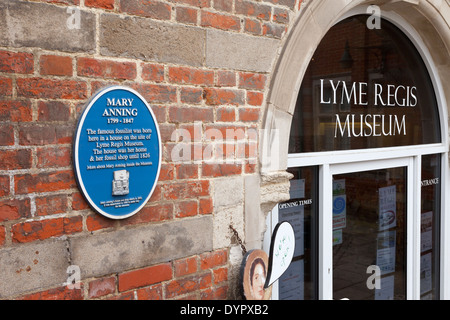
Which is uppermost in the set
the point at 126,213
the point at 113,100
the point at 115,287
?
the point at 113,100

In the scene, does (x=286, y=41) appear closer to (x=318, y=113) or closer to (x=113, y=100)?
(x=318, y=113)

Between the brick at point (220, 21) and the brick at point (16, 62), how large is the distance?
97 centimetres

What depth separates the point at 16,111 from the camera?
6.08 feet

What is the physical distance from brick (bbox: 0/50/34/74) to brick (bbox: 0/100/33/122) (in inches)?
5.1

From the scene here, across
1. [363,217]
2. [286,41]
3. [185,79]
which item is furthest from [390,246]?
[185,79]

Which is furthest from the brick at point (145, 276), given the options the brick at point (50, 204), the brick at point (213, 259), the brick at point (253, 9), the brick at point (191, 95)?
the brick at point (253, 9)

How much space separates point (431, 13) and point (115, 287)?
352 cm

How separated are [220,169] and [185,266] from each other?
0.59 m

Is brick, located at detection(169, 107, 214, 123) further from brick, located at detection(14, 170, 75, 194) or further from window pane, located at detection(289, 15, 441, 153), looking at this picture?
window pane, located at detection(289, 15, 441, 153)

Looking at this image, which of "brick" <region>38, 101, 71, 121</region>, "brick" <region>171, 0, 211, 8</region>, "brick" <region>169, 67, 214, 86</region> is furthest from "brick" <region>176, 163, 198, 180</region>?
"brick" <region>171, 0, 211, 8</region>

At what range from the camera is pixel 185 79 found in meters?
2.40

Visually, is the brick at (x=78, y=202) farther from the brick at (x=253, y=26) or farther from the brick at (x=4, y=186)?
the brick at (x=253, y=26)

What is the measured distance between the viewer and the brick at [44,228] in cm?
188

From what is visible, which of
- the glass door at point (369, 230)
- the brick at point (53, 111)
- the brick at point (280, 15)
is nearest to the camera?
the brick at point (53, 111)
